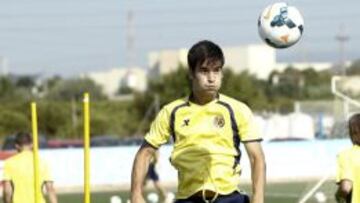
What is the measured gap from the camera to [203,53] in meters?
7.30

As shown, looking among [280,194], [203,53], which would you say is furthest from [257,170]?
[280,194]

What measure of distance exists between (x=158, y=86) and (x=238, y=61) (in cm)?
5433

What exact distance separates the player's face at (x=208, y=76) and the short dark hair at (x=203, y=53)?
0.03 m

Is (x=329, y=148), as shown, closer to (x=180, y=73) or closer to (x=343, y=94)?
(x=343, y=94)

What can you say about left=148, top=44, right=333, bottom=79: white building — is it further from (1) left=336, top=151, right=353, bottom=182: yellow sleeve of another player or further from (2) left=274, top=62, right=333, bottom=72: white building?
(1) left=336, top=151, right=353, bottom=182: yellow sleeve of another player

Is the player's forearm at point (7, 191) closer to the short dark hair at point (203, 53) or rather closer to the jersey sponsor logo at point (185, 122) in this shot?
the jersey sponsor logo at point (185, 122)

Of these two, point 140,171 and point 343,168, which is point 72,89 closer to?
point 343,168

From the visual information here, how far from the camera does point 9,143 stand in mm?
39844

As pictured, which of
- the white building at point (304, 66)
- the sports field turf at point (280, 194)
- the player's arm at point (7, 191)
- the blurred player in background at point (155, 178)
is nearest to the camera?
the player's arm at point (7, 191)

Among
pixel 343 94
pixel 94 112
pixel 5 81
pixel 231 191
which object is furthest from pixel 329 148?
pixel 5 81

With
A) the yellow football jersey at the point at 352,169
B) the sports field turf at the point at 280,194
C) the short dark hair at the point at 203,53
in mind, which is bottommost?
the sports field turf at the point at 280,194

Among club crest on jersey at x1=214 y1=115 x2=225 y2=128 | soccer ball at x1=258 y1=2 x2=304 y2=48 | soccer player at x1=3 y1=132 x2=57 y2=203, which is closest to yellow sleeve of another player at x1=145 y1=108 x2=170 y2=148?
club crest on jersey at x1=214 y1=115 x2=225 y2=128

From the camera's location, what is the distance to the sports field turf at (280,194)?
2542 cm

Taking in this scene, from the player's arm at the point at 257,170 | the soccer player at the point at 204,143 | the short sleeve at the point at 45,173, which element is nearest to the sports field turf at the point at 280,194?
the short sleeve at the point at 45,173
